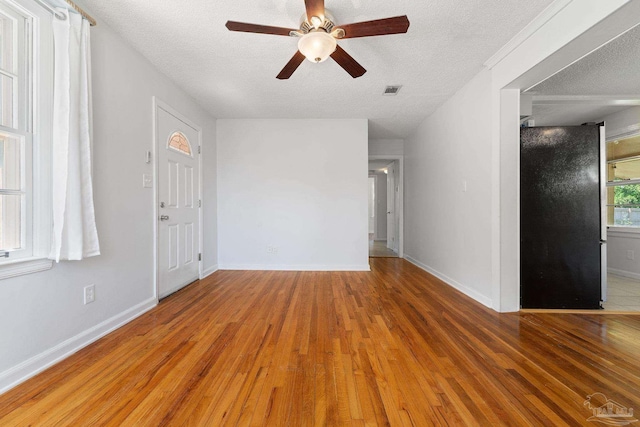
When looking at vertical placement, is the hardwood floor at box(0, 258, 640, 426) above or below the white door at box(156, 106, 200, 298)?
below

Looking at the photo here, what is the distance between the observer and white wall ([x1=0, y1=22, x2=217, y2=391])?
57.2 inches

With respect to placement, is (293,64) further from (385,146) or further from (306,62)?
(385,146)

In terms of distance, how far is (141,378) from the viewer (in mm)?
1460

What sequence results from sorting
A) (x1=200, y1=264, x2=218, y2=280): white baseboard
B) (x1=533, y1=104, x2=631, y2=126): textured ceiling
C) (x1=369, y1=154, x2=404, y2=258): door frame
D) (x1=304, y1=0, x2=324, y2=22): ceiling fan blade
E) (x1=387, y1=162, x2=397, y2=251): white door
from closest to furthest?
(x1=304, y1=0, x2=324, y2=22): ceiling fan blade, (x1=533, y1=104, x2=631, y2=126): textured ceiling, (x1=200, y1=264, x2=218, y2=280): white baseboard, (x1=369, y1=154, x2=404, y2=258): door frame, (x1=387, y1=162, x2=397, y2=251): white door

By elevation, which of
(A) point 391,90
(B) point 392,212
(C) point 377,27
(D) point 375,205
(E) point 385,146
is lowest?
(B) point 392,212

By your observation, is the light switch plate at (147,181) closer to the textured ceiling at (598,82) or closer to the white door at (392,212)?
the textured ceiling at (598,82)

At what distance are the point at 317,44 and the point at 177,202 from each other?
8.08ft

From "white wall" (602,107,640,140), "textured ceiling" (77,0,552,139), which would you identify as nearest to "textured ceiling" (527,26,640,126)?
"white wall" (602,107,640,140)

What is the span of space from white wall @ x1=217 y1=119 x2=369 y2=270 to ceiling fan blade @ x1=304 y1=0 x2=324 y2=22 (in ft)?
8.09

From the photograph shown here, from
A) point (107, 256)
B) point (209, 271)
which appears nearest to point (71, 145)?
point (107, 256)

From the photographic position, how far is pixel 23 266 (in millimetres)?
1444

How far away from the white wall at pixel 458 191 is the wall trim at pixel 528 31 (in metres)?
0.19

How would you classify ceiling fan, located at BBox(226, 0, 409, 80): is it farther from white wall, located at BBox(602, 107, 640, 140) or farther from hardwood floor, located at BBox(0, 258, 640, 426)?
white wall, located at BBox(602, 107, 640, 140)

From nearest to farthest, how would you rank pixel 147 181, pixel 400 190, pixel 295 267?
pixel 147 181 → pixel 295 267 → pixel 400 190
